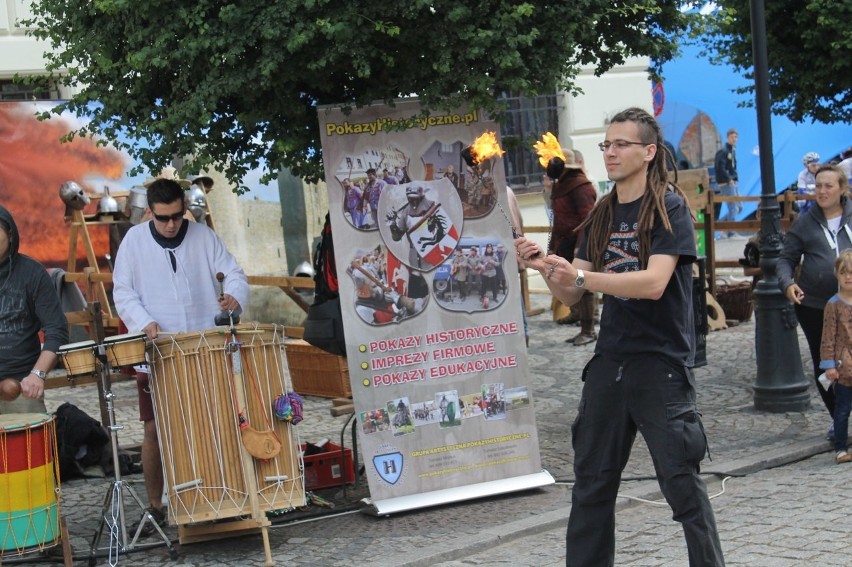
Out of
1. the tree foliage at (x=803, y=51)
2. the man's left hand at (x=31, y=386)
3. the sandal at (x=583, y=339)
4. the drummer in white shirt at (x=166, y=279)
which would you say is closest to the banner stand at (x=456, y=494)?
Result: the drummer in white shirt at (x=166, y=279)

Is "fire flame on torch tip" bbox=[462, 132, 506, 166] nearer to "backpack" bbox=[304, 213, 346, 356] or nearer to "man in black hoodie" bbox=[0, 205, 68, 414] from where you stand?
"backpack" bbox=[304, 213, 346, 356]

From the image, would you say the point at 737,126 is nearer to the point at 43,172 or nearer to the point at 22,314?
the point at 43,172

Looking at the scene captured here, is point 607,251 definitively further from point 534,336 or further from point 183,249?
point 534,336

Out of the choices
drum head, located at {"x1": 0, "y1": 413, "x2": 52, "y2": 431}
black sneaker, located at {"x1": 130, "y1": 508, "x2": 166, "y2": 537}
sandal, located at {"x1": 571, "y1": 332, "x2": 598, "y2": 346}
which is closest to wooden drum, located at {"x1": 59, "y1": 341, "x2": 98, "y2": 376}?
drum head, located at {"x1": 0, "y1": 413, "x2": 52, "y2": 431}

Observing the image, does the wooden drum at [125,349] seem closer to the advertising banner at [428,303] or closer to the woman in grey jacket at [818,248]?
the advertising banner at [428,303]

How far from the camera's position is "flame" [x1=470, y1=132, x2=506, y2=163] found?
626 centimetres

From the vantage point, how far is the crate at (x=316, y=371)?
1002cm

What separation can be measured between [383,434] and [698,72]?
1899 centimetres

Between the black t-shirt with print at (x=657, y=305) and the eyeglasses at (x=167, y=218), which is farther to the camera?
the eyeglasses at (x=167, y=218)

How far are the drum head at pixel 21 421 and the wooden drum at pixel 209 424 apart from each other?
1.85ft

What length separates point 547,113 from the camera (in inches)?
675

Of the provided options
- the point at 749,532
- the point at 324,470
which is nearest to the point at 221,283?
the point at 324,470

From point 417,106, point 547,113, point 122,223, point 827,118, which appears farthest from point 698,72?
point 417,106

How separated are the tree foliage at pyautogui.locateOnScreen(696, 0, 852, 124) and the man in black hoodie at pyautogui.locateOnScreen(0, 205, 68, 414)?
20.7 feet
